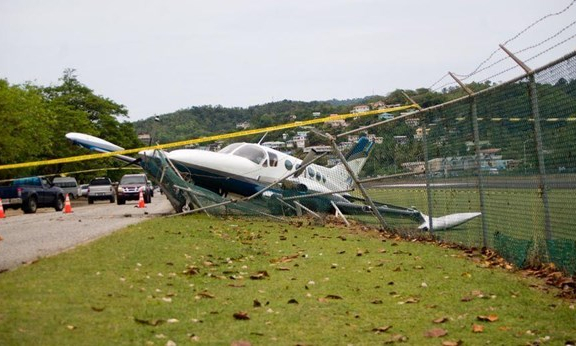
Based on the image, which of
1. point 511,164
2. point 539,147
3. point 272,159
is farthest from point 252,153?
point 539,147

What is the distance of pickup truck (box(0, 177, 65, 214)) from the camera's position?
102 ft

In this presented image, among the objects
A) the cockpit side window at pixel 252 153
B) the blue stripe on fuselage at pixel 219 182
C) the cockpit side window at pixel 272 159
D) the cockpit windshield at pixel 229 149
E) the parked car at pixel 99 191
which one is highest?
the cockpit windshield at pixel 229 149

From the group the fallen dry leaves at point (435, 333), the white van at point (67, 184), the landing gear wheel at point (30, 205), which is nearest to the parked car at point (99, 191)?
the white van at point (67, 184)

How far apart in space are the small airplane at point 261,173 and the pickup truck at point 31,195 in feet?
26.0

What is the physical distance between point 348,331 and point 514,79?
15.9 feet

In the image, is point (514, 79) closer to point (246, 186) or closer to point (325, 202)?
point (325, 202)

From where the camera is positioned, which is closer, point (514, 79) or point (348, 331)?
point (348, 331)

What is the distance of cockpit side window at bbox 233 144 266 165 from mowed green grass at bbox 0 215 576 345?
11378 mm

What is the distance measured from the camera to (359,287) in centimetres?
905

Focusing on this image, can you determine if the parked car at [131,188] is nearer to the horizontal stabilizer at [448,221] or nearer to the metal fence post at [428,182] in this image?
the horizontal stabilizer at [448,221]

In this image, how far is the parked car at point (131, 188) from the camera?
40.1m

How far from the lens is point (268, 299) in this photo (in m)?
8.21

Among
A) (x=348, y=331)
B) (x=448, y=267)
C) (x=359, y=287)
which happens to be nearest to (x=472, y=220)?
(x=448, y=267)

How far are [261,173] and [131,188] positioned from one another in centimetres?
1833
